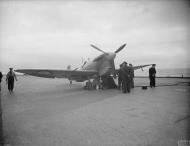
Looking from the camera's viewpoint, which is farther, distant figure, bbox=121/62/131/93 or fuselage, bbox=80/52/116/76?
fuselage, bbox=80/52/116/76

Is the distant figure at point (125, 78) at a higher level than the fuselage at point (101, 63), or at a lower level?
lower

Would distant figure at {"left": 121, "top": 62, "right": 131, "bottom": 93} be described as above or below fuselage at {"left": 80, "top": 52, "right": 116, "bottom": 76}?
below

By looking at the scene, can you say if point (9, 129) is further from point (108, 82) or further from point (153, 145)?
point (108, 82)

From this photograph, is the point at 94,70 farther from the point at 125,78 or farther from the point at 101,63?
the point at 125,78

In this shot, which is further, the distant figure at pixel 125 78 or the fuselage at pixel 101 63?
the fuselage at pixel 101 63

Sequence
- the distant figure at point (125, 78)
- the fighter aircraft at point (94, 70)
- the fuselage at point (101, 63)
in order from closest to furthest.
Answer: the distant figure at point (125, 78) → the fighter aircraft at point (94, 70) → the fuselage at point (101, 63)

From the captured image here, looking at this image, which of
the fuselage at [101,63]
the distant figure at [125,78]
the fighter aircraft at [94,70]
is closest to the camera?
the distant figure at [125,78]

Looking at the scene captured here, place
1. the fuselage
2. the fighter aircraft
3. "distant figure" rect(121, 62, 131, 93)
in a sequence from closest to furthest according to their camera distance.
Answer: "distant figure" rect(121, 62, 131, 93) → the fighter aircraft → the fuselage

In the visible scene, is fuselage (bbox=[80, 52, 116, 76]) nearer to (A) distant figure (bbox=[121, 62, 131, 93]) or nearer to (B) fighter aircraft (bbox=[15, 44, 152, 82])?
(B) fighter aircraft (bbox=[15, 44, 152, 82])

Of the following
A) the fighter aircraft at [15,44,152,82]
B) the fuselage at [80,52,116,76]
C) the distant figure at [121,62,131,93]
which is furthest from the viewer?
the fuselage at [80,52,116,76]

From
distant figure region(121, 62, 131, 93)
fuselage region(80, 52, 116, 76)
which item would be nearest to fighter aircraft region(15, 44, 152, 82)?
fuselage region(80, 52, 116, 76)

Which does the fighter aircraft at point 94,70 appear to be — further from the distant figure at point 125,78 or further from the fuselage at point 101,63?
the distant figure at point 125,78

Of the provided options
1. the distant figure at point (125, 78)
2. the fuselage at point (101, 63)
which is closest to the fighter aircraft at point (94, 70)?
the fuselage at point (101, 63)

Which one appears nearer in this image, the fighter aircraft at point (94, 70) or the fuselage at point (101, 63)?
the fighter aircraft at point (94, 70)
